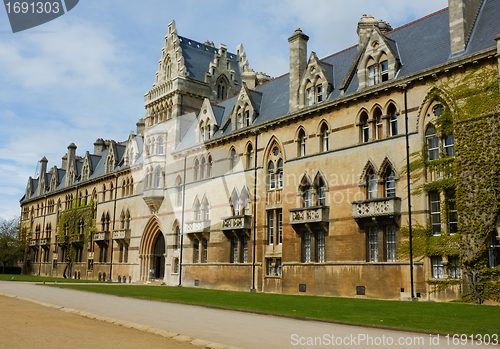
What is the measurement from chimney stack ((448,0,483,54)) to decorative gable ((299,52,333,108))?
8.20 m

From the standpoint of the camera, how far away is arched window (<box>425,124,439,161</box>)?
24.7 meters

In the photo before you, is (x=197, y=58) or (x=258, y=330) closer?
(x=258, y=330)

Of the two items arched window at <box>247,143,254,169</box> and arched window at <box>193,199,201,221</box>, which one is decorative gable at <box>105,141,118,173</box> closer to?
arched window at <box>193,199,201,221</box>

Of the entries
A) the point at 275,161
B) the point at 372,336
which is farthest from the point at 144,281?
the point at 372,336

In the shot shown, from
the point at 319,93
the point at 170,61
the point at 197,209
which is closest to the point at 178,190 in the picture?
the point at 197,209

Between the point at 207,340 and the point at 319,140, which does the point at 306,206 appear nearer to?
the point at 319,140

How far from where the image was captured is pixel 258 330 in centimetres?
1216

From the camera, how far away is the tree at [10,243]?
239 feet

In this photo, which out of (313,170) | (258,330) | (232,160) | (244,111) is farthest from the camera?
(244,111)

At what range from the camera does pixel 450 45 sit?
25.5m

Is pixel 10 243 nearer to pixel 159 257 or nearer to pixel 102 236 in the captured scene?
pixel 102 236

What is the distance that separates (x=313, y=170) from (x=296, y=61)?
8.32 metres

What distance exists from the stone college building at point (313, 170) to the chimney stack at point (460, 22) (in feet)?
0.20

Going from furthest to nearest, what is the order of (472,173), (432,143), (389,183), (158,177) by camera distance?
(158,177)
(389,183)
(432,143)
(472,173)
